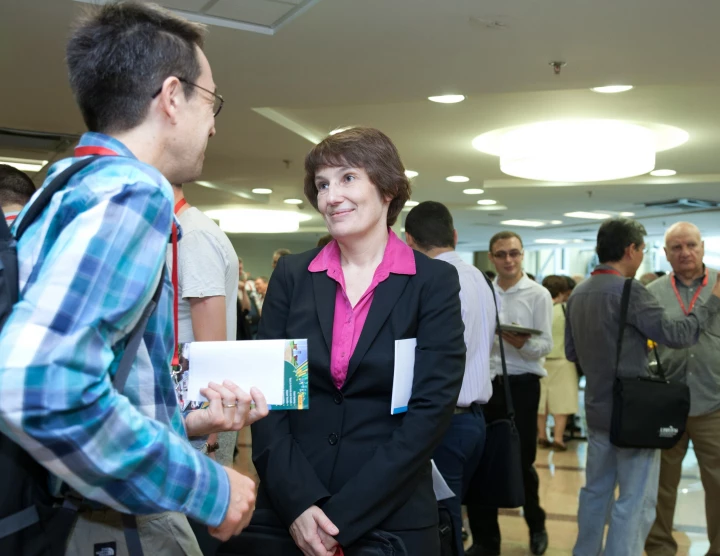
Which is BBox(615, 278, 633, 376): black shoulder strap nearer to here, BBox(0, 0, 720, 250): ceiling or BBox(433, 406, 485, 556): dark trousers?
BBox(433, 406, 485, 556): dark trousers

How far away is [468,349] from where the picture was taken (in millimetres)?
3104

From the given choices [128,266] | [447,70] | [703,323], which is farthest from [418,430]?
[447,70]

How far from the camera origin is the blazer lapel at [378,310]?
1824 millimetres

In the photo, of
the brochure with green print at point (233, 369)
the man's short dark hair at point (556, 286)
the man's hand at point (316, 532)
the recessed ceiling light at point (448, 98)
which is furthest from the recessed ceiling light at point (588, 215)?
the brochure with green print at point (233, 369)

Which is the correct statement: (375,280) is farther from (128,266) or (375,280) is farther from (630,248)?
(630,248)

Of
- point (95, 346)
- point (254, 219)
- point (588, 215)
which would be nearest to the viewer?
point (95, 346)

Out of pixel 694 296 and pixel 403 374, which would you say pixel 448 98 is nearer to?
pixel 694 296

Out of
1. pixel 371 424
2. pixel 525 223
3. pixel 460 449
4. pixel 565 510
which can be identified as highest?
pixel 525 223

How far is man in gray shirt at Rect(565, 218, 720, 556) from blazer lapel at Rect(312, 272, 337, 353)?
6.30ft

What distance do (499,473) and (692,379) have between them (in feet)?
4.48

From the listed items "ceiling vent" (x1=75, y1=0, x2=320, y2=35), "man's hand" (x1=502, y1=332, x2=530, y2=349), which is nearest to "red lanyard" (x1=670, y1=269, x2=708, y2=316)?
"man's hand" (x1=502, y1=332, x2=530, y2=349)

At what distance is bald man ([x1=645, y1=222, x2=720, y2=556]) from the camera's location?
3.81 metres

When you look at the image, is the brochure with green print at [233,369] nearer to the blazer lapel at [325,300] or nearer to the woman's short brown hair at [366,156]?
the blazer lapel at [325,300]

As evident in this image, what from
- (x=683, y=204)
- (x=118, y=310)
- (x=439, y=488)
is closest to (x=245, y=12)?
(x=439, y=488)
